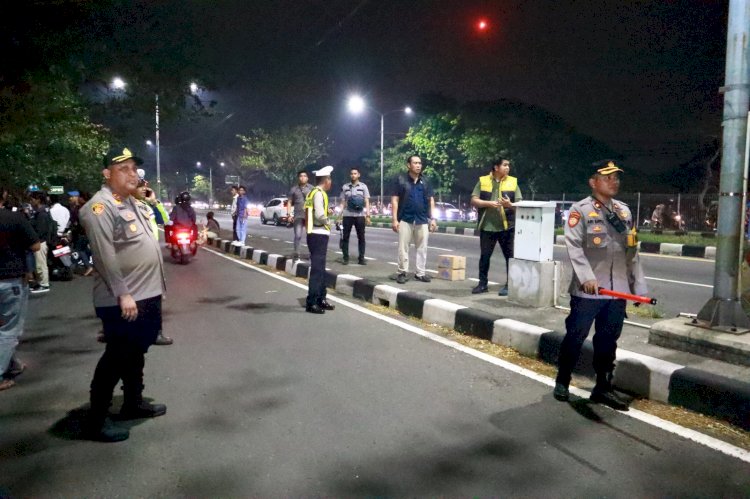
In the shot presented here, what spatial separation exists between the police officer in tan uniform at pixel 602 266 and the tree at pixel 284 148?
156 ft

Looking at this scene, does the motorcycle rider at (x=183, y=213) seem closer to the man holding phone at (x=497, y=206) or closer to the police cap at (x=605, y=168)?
the man holding phone at (x=497, y=206)

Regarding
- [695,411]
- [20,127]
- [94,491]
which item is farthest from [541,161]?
[94,491]

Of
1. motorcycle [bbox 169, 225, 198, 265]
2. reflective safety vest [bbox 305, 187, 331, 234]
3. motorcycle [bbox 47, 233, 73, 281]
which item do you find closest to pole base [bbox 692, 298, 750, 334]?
reflective safety vest [bbox 305, 187, 331, 234]

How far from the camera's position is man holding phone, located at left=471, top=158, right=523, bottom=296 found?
Answer: 7250mm

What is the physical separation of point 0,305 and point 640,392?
5035mm

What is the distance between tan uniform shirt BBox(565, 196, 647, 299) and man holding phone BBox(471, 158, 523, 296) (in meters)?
3.27

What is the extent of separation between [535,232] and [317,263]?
2.66 metres

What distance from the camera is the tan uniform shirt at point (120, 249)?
323cm

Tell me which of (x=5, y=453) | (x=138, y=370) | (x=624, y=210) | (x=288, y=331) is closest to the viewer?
(x=5, y=453)

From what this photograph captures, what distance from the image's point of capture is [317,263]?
22.3ft

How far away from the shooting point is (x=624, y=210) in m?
3.95

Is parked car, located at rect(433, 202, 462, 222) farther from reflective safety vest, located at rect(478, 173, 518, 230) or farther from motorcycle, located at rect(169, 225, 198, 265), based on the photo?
reflective safety vest, located at rect(478, 173, 518, 230)

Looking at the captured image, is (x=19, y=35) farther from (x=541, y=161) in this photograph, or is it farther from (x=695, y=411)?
(x=541, y=161)

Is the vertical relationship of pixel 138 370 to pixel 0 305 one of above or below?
below
